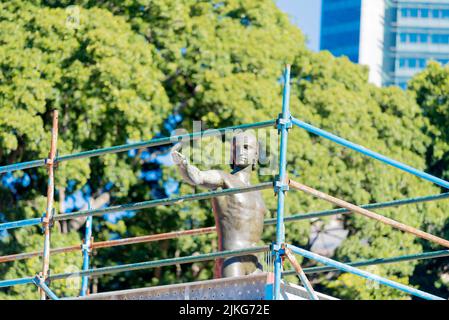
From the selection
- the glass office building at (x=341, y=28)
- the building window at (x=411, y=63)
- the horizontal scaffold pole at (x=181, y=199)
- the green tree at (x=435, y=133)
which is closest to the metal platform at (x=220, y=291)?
the horizontal scaffold pole at (x=181, y=199)

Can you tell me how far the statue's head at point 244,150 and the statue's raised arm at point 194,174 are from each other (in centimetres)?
34

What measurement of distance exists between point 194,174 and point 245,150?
82cm

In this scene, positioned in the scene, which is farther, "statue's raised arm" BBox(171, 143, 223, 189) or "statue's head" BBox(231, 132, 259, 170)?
"statue's head" BBox(231, 132, 259, 170)

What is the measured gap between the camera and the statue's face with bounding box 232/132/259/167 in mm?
11977

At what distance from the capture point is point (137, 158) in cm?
2766

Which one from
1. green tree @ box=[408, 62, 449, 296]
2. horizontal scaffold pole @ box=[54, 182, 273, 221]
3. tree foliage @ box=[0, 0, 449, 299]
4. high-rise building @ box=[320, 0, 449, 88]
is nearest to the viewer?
horizontal scaffold pole @ box=[54, 182, 273, 221]

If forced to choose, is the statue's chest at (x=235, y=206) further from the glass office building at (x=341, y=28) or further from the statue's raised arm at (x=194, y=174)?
the glass office building at (x=341, y=28)

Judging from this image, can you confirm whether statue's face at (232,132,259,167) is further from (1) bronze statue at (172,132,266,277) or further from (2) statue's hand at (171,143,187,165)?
(2) statue's hand at (171,143,187,165)

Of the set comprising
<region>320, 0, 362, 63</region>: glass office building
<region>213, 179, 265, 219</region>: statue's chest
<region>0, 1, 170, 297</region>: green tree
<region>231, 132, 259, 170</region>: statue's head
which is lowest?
<region>213, 179, 265, 219</region>: statue's chest

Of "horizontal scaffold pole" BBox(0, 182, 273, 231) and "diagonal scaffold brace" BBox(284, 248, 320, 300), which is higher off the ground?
"horizontal scaffold pole" BBox(0, 182, 273, 231)

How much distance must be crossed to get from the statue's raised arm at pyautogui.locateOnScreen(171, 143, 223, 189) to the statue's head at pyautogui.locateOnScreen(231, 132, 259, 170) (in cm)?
34

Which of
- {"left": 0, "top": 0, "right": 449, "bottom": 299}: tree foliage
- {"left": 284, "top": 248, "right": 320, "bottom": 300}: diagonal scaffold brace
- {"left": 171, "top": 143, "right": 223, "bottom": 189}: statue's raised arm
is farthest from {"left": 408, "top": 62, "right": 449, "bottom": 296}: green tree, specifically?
{"left": 284, "top": 248, "right": 320, "bottom": 300}: diagonal scaffold brace

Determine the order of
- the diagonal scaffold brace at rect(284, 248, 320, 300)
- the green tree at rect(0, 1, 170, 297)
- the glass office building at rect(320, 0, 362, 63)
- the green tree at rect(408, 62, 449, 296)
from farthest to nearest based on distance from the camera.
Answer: the glass office building at rect(320, 0, 362, 63)
the green tree at rect(408, 62, 449, 296)
the green tree at rect(0, 1, 170, 297)
the diagonal scaffold brace at rect(284, 248, 320, 300)

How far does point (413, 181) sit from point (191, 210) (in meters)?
4.93
